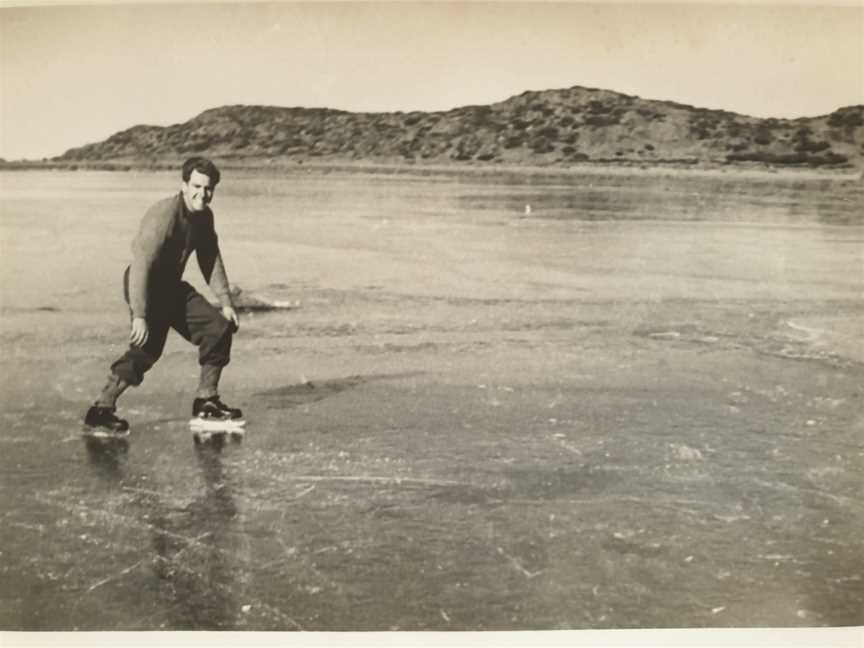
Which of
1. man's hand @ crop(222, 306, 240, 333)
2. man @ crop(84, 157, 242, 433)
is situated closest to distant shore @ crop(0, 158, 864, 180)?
man @ crop(84, 157, 242, 433)

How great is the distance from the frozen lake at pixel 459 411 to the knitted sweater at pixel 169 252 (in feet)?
0.13

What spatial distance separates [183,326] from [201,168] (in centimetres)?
36

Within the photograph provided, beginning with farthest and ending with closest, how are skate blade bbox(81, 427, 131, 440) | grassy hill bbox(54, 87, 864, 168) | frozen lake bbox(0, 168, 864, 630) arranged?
grassy hill bbox(54, 87, 864, 168) → skate blade bbox(81, 427, 131, 440) → frozen lake bbox(0, 168, 864, 630)

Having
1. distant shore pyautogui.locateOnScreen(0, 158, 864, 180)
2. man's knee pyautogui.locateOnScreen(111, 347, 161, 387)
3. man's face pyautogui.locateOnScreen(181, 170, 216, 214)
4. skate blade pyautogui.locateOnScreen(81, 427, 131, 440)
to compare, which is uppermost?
distant shore pyautogui.locateOnScreen(0, 158, 864, 180)

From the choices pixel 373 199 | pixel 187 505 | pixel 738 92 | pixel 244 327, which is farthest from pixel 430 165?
pixel 187 505

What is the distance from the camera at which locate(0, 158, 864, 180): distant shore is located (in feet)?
6.91

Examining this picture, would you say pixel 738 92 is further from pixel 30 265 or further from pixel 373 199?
pixel 30 265

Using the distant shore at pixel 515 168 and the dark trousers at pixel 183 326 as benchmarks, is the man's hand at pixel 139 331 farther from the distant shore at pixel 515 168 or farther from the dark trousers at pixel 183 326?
the distant shore at pixel 515 168

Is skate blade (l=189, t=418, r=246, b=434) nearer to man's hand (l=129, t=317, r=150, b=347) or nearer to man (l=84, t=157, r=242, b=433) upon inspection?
man (l=84, t=157, r=242, b=433)

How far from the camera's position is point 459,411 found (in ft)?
6.50

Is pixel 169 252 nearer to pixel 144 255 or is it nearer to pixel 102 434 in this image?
pixel 144 255

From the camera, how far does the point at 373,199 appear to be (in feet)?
7.04

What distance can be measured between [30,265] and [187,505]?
0.69m

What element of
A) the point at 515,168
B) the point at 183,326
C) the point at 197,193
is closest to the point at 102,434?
the point at 183,326
